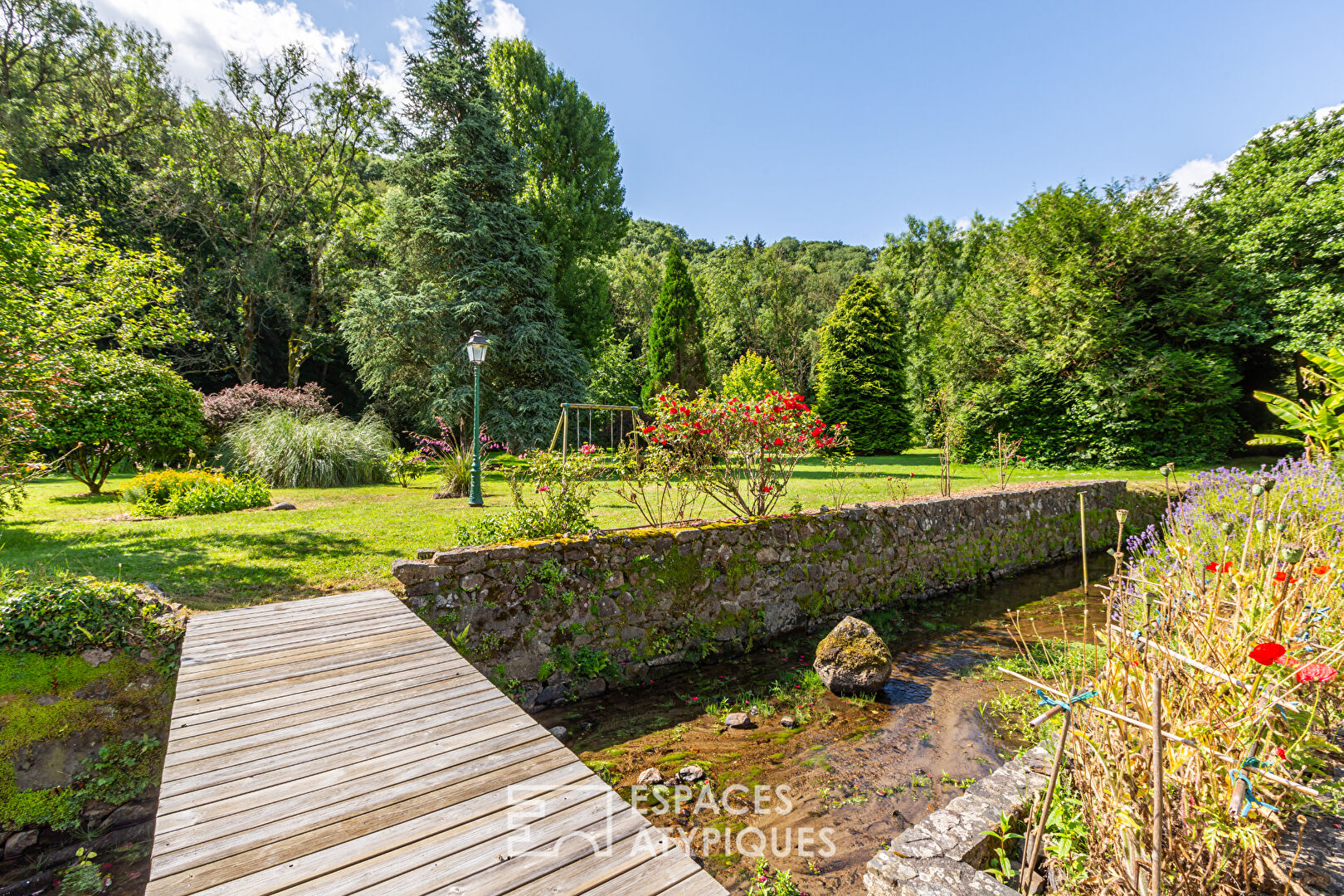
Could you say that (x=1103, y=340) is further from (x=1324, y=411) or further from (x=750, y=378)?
(x=1324, y=411)

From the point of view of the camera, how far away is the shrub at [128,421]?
9.24 m

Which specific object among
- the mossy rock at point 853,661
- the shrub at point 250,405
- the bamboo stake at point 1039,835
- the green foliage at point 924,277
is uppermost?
the green foliage at point 924,277

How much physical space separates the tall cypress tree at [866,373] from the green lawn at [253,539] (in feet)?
34.8

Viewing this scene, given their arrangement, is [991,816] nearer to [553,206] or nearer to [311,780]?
[311,780]

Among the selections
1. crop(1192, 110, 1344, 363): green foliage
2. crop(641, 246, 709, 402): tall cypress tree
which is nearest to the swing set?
crop(641, 246, 709, 402): tall cypress tree

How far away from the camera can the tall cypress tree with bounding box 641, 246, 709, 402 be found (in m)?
18.8

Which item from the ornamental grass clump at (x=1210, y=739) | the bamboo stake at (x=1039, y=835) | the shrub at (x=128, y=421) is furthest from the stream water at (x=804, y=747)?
the shrub at (x=128, y=421)

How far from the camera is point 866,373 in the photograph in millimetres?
20359

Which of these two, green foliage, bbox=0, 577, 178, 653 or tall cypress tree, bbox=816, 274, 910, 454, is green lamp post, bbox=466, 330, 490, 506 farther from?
tall cypress tree, bbox=816, 274, 910, 454

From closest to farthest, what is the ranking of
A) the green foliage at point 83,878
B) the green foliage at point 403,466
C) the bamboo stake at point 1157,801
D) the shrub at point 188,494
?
the bamboo stake at point 1157,801
the green foliage at point 83,878
the shrub at point 188,494
the green foliage at point 403,466

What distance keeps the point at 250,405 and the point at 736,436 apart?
13252 mm

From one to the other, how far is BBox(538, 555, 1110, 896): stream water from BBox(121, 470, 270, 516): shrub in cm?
651

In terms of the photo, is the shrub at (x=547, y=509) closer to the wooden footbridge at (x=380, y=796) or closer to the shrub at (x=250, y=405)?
the wooden footbridge at (x=380, y=796)

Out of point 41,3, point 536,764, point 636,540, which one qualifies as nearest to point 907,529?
point 636,540
